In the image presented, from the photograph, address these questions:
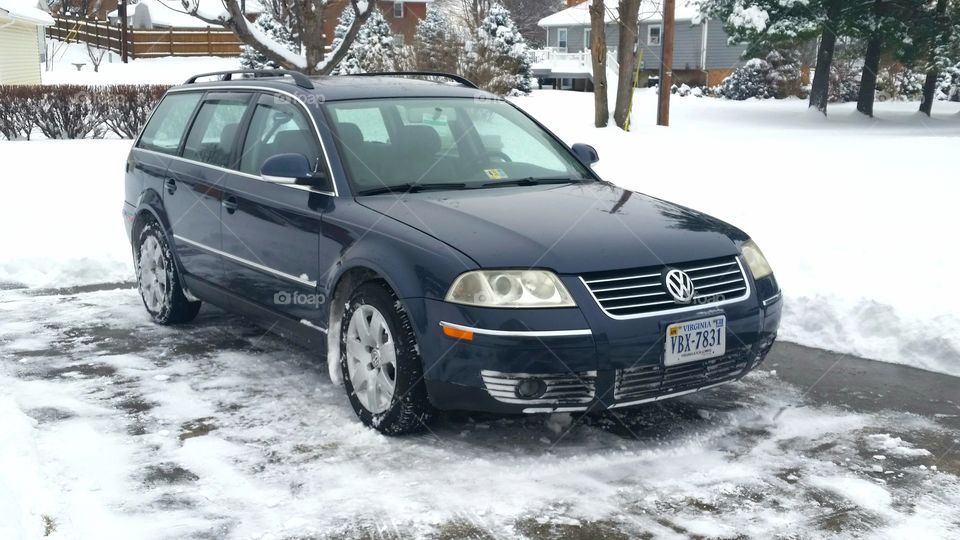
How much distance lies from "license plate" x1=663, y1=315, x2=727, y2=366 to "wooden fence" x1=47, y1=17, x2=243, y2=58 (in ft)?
159

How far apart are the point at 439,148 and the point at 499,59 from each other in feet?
90.6

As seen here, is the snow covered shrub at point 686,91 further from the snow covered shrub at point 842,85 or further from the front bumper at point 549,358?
the front bumper at point 549,358

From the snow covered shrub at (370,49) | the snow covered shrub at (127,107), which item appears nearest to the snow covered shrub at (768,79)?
the snow covered shrub at (370,49)

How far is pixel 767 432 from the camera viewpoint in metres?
5.04

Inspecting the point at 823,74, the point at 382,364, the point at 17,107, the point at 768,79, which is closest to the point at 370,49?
the point at 768,79

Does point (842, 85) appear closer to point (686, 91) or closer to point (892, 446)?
point (686, 91)

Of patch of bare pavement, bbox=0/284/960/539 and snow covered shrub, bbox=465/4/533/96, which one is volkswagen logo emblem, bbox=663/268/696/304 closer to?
patch of bare pavement, bbox=0/284/960/539

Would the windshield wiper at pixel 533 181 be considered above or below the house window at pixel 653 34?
below

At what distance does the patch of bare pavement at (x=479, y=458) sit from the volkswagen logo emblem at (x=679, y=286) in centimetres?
72

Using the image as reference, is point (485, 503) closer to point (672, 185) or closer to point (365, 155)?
point (365, 155)

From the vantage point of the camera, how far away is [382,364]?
15.8 feet

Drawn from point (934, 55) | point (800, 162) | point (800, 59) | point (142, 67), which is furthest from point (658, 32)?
point (800, 162)

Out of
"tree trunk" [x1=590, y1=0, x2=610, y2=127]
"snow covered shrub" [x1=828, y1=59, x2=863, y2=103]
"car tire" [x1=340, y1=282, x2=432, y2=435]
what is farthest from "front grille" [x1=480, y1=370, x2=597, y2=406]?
"snow covered shrub" [x1=828, y1=59, x2=863, y2=103]

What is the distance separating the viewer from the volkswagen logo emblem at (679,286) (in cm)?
457
